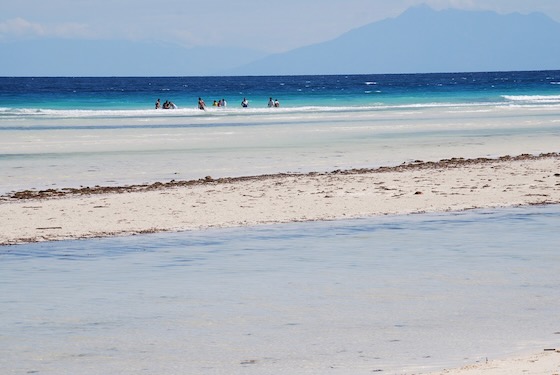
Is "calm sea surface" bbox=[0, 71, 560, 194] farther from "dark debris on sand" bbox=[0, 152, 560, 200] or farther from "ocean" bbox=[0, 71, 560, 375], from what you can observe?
"ocean" bbox=[0, 71, 560, 375]

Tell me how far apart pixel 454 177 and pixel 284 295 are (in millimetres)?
10482

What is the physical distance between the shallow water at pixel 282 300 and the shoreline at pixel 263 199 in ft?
3.21

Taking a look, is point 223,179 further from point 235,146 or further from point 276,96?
point 276,96

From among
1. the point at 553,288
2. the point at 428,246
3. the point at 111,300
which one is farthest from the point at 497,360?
the point at 428,246

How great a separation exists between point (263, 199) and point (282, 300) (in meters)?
7.42

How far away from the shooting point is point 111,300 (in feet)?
29.7

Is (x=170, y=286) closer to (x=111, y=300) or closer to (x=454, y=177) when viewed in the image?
(x=111, y=300)

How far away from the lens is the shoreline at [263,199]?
554 inches

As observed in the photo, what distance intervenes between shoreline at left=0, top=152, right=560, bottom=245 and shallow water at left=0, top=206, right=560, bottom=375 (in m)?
0.98

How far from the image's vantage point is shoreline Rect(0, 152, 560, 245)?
14070 millimetres

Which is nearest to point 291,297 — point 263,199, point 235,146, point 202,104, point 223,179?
point 263,199

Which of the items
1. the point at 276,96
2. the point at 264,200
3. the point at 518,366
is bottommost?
the point at 276,96

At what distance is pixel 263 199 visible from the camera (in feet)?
53.5

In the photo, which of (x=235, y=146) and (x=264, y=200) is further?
(x=235, y=146)
